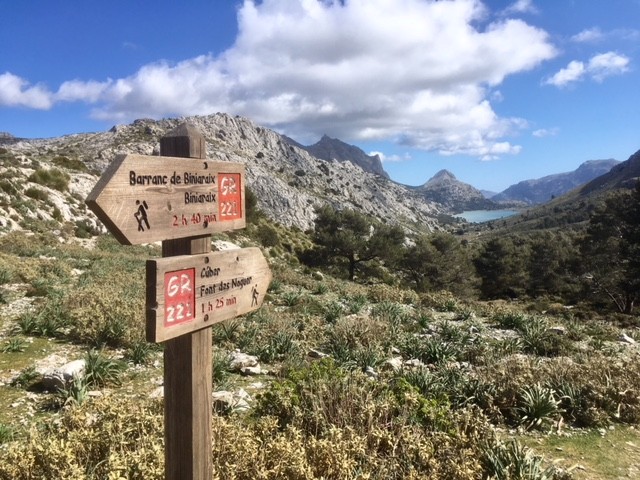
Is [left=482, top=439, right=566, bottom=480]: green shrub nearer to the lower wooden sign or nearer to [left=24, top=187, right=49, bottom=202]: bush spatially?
the lower wooden sign

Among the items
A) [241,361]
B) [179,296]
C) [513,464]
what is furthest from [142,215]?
[241,361]

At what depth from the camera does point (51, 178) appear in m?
29.5

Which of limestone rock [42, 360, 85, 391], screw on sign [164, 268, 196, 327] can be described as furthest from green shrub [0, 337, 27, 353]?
screw on sign [164, 268, 196, 327]

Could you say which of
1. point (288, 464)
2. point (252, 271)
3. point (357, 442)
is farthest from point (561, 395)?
point (252, 271)

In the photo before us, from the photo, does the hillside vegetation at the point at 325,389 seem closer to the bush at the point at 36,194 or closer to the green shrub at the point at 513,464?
the green shrub at the point at 513,464

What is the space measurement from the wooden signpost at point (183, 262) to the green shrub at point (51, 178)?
31.6 metres

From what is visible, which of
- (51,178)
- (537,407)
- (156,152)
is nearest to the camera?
(537,407)

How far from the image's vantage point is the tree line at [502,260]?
3384cm

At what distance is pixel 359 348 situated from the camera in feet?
25.2

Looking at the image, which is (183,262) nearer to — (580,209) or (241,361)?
(241,361)

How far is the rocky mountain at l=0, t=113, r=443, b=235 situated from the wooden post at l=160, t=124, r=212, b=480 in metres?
0.42

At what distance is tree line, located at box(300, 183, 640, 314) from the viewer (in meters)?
33.8

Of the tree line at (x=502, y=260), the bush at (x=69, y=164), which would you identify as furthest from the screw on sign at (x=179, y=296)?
the bush at (x=69, y=164)

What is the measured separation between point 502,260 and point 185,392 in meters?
46.3
